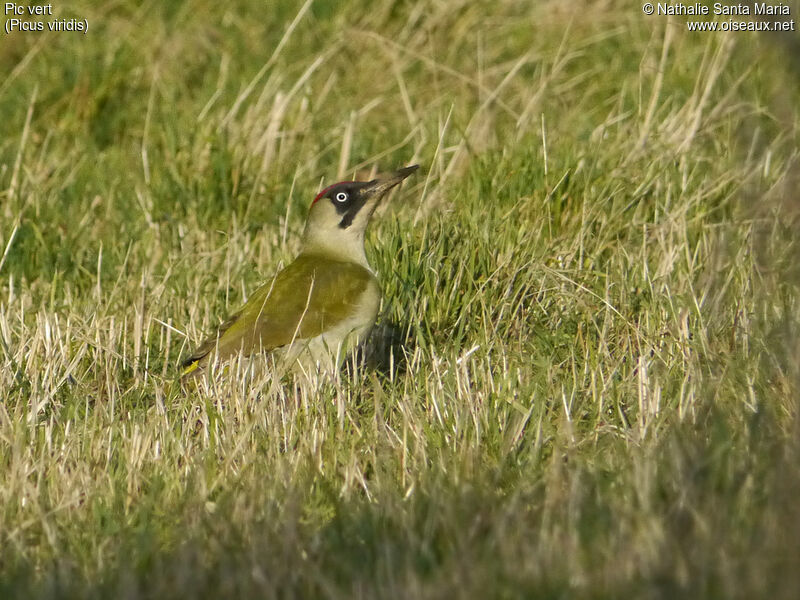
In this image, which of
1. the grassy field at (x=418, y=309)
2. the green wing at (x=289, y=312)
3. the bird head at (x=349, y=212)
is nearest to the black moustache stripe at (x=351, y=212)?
the bird head at (x=349, y=212)

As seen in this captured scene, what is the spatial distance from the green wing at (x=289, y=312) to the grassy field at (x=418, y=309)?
0.23 metres

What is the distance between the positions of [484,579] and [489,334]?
2.27 meters

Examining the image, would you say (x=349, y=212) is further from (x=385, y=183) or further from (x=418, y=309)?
(x=418, y=309)

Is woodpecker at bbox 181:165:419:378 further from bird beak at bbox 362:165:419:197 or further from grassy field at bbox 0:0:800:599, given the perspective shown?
bird beak at bbox 362:165:419:197

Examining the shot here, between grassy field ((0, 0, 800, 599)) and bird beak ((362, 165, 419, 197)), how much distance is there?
19 cm

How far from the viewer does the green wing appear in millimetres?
4809

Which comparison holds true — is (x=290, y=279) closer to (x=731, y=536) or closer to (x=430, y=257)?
(x=430, y=257)

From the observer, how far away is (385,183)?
540cm

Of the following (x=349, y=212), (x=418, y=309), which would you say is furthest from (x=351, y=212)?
(x=418, y=309)

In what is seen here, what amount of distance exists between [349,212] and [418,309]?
23.6 inches

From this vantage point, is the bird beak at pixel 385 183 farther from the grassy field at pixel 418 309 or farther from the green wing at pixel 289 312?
the green wing at pixel 289 312

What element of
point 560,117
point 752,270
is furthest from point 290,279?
point 560,117

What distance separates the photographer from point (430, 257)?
5.15 metres

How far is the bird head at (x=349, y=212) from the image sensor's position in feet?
17.7
